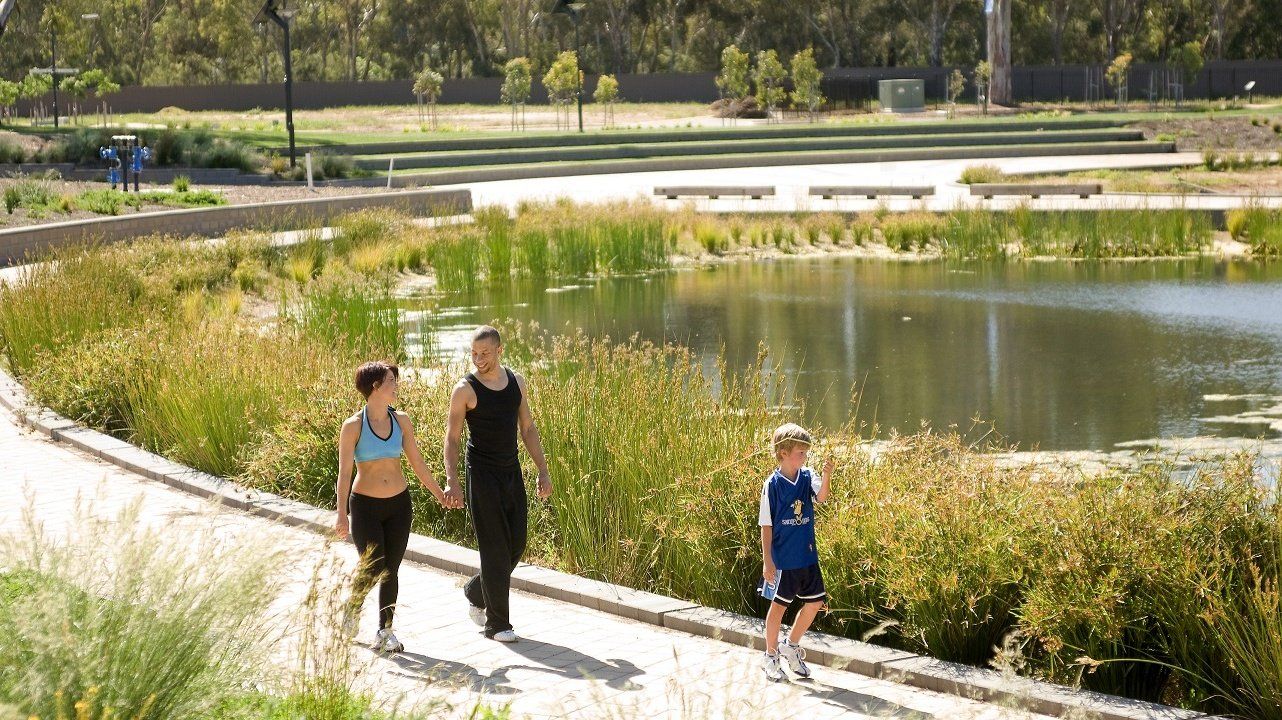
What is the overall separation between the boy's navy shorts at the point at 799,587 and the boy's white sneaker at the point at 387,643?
1.51 m

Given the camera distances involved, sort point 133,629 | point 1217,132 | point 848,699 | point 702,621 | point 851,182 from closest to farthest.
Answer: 1. point 133,629
2. point 848,699
3. point 702,621
4. point 851,182
5. point 1217,132

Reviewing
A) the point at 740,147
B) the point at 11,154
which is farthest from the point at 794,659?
the point at 740,147

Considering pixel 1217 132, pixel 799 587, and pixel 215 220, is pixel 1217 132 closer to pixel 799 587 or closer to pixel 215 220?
pixel 215 220

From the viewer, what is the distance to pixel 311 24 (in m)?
80.1

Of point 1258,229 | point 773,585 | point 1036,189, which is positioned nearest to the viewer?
point 773,585

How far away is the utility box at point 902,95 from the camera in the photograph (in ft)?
187

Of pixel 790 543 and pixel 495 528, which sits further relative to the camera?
pixel 495 528

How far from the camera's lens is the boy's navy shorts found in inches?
225

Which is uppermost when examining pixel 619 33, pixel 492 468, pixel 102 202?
pixel 619 33

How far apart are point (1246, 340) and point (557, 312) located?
8133 millimetres

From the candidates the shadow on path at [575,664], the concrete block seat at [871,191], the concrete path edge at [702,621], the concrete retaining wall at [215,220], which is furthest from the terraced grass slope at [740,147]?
the shadow on path at [575,664]

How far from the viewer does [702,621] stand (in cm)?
633

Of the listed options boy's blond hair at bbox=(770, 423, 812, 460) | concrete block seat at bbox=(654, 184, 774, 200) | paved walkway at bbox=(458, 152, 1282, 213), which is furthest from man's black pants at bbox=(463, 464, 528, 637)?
concrete block seat at bbox=(654, 184, 774, 200)

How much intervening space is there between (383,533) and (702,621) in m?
1.40
